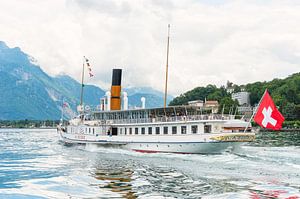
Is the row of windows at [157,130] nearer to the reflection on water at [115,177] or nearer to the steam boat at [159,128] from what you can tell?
the steam boat at [159,128]

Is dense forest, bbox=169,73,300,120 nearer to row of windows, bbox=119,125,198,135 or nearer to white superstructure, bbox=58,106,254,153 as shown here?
white superstructure, bbox=58,106,254,153

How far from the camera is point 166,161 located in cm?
3681

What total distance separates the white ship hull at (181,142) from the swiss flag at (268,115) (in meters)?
3.62

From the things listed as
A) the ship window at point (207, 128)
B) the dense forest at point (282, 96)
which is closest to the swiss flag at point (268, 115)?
the ship window at point (207, 128)

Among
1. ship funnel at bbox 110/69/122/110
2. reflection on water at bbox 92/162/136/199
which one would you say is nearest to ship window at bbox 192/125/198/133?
reflection on water at bbox 92/162/136/199

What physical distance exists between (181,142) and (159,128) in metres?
3.75

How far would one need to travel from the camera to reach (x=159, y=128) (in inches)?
1747

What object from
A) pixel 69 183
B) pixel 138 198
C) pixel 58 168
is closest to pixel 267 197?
pixel 138 198

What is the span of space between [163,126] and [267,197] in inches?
933

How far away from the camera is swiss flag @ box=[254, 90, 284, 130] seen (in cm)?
3559

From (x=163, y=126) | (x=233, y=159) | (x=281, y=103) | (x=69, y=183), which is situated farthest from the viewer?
(x=281, y=103)

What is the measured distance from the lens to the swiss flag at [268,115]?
117ft

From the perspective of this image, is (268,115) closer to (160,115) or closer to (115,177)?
(160,115)

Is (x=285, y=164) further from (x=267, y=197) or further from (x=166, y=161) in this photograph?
(x=267, y=197)
